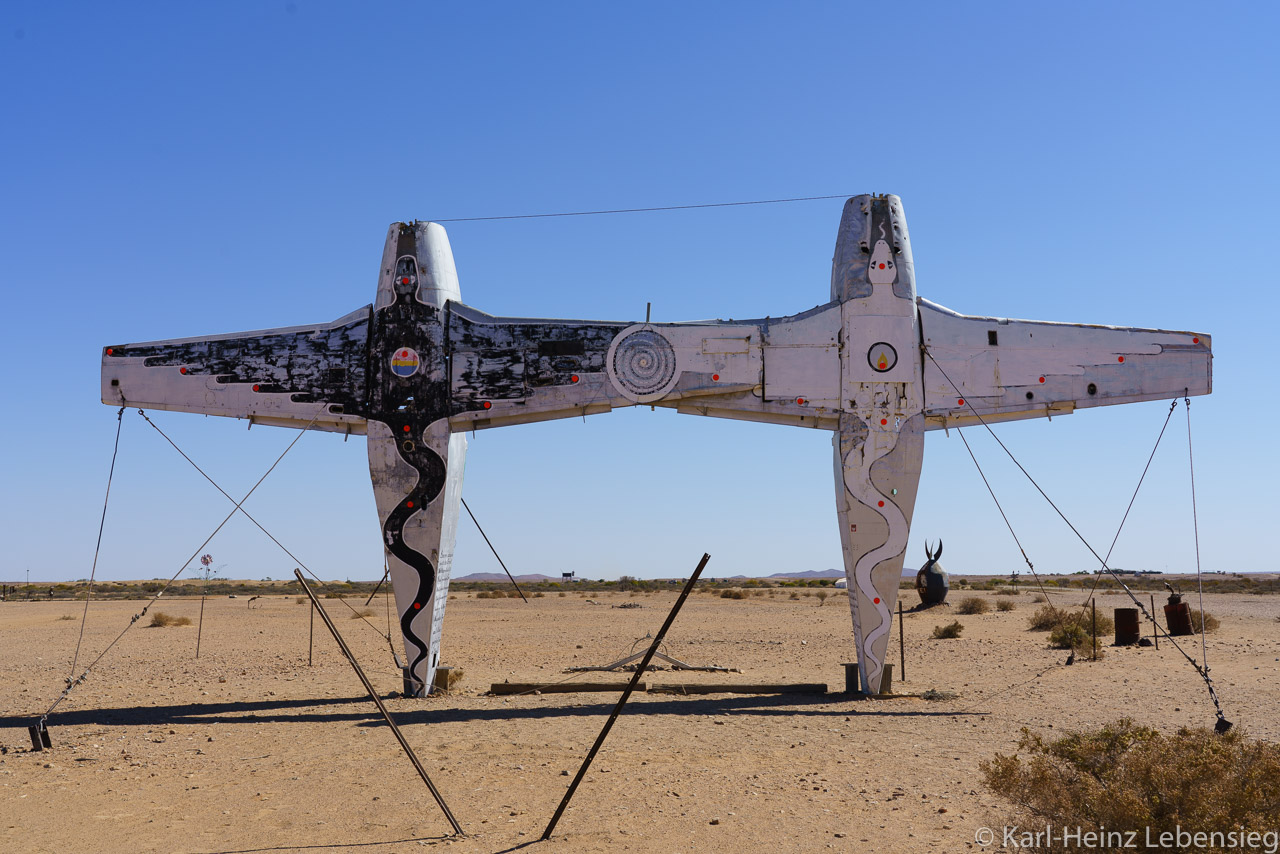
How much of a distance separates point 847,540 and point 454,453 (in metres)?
6.79

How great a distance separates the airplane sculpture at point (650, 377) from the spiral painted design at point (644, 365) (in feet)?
0.08

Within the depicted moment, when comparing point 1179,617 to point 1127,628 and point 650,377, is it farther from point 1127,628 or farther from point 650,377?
point 650,377

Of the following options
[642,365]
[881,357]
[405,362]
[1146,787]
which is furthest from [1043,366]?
[405,362]

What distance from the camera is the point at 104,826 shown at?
8672 millimetres

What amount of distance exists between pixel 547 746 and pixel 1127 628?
15.4 m

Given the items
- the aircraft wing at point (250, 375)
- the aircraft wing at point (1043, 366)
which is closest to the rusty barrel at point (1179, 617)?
the aircraft wing at point (1043, 366)

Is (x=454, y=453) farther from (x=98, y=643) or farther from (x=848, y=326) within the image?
(x=98, y=643)

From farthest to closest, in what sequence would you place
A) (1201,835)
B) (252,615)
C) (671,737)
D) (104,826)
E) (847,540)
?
(252,615) → (847,540) → (671,737) → (104,826) → (1201,835)

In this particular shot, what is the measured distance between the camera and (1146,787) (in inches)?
280

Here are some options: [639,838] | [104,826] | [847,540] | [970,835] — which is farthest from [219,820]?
[847,540]

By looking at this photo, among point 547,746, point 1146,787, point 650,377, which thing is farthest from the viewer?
point 650,377

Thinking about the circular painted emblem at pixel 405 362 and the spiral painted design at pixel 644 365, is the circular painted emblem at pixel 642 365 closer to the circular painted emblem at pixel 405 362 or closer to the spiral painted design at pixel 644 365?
the spiral painted design at pixel 644 365

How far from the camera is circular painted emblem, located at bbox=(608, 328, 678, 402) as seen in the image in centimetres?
1609

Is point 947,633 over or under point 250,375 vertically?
under
